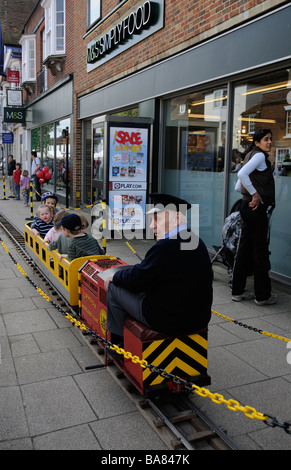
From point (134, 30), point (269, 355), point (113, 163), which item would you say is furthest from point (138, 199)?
point (269, 355)

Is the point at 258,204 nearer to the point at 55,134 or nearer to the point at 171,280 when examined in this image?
the point at 171,280

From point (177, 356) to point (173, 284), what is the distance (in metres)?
0.57

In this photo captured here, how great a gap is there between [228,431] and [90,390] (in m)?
1.18

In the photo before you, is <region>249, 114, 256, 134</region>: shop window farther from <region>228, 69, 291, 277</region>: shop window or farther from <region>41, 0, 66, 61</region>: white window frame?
<region>41, 0, 66, 61</region>: white window frame

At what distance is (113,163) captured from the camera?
10.1 m

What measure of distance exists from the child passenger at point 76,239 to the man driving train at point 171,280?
2.00 meters

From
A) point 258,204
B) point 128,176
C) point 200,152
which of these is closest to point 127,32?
point 128,176

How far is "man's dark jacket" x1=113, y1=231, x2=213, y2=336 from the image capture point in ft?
10.5

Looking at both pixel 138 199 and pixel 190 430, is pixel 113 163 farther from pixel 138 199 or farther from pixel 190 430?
pixel 190 430

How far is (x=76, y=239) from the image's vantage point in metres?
5.36

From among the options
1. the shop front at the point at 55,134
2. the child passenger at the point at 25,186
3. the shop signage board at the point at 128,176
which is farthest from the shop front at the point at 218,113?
the child passenger at the point at 25,186

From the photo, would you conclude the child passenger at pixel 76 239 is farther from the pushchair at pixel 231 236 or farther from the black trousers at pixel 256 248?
the pushchair at pixel 231 236

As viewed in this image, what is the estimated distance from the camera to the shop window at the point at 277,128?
6.64 meters

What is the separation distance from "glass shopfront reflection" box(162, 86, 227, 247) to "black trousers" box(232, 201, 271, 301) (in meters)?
2.20
